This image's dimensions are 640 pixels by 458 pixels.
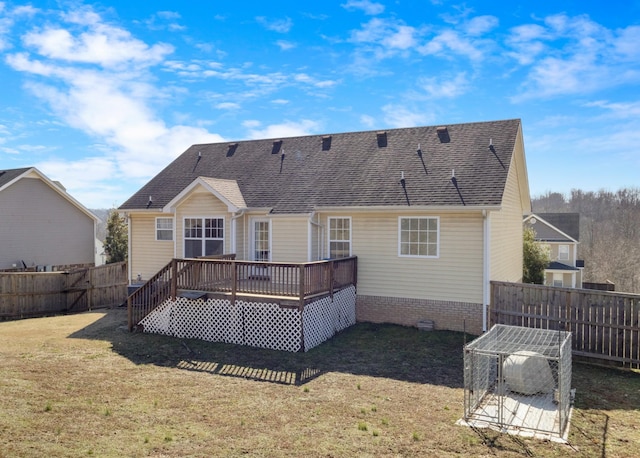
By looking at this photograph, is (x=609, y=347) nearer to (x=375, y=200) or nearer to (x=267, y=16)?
(x=375, y=200)

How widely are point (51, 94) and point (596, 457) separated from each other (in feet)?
66.6

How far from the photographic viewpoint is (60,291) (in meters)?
17.6

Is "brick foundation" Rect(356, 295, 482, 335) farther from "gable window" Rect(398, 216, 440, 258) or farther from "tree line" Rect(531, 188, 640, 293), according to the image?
"tree line" Rect(531, 188, 640, 293)

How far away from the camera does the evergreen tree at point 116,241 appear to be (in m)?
27.8

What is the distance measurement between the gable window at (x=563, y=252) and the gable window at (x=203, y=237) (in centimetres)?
3328

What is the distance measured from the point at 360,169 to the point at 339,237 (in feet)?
9.74

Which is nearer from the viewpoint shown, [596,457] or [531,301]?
[596,457]

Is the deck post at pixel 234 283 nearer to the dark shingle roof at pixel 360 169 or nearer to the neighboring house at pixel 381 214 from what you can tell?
the neighboring house at pixel 381 214

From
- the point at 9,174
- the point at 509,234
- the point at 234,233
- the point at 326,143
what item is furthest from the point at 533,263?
the point at 9,174

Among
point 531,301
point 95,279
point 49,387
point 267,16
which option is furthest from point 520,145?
point 95,279

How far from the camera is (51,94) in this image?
17.6 metres

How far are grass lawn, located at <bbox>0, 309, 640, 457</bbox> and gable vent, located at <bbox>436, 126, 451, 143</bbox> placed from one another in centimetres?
741

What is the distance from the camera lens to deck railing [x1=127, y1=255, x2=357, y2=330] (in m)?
12.0

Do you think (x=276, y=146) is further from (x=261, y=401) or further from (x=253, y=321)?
(x=261, y=401)
